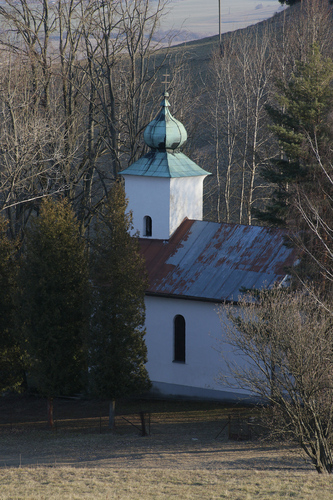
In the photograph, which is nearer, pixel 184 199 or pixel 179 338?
pixel 179 338

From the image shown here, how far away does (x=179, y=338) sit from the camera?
81.1 ft

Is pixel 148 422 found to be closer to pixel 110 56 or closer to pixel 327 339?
pixel 327 339

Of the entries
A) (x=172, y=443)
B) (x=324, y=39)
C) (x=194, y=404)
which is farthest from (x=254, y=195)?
(x=172, y=443)

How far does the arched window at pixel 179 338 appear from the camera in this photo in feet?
80.9

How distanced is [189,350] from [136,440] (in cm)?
421

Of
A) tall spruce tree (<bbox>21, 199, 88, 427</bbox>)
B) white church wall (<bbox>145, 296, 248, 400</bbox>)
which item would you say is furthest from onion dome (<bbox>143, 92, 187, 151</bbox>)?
white church wall (<bbox>145, 296, 248, 400</bbox>)

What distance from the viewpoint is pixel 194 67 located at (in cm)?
6706

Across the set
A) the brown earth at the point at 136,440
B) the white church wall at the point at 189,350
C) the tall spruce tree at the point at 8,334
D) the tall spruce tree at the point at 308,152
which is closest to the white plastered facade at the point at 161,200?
the white church wall at the point at 189,350

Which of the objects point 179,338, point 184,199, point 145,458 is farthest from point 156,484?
point 184,199

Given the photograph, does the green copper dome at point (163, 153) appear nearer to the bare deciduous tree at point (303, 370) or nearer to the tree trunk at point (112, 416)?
the tree trunk at point (112, 416)

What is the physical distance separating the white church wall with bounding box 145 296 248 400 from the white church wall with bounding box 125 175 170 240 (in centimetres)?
313

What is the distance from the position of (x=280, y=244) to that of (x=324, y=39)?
55.9 ft

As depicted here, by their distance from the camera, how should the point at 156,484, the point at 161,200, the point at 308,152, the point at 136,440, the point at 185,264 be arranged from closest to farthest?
1. the point at 156,484
2. the point at 308,152
3. the point at 136,440
4. the point at 185,264
5. the point at 161,200

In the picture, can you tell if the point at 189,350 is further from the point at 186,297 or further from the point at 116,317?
the point at 116,317
